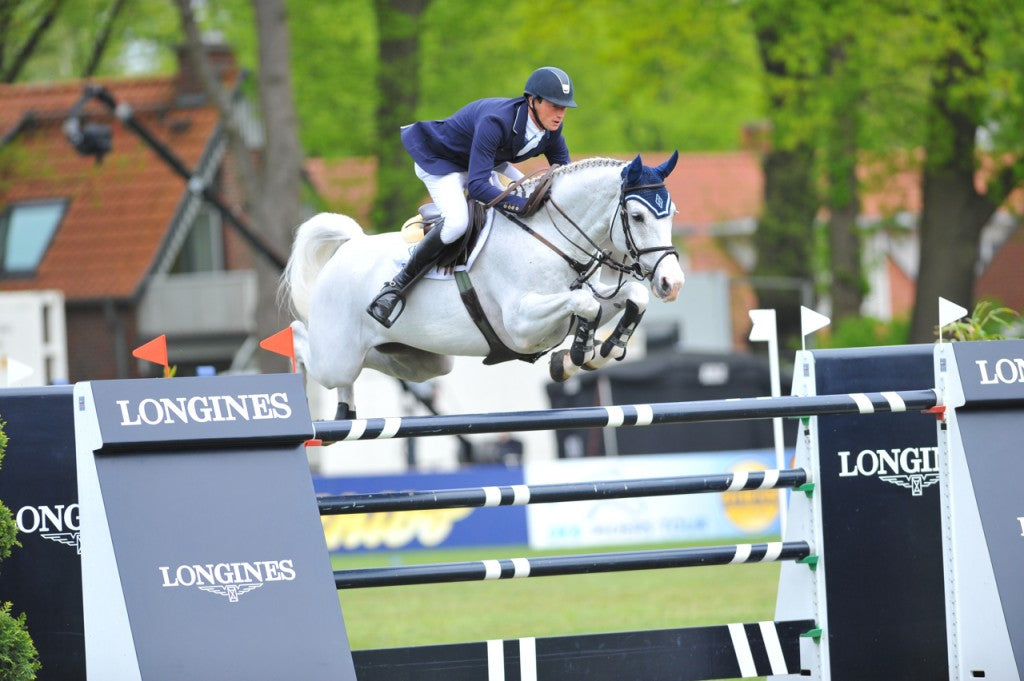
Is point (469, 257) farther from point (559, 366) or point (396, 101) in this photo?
point (396, 101)

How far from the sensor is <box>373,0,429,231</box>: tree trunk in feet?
67.4

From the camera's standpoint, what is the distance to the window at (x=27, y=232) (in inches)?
953

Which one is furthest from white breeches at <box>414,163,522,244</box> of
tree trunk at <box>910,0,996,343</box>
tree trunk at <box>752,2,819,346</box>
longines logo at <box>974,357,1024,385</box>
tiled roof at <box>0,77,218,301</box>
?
tiled roof at <box>0,77,218,301</box>

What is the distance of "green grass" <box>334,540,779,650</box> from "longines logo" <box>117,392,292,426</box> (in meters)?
3.15

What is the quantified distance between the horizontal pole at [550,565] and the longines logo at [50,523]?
86 centimetres

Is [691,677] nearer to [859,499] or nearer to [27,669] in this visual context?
[859,499]

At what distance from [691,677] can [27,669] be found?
2.22 metres

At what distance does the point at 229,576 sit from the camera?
4.00m

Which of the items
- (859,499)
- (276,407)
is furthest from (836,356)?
(276,407)

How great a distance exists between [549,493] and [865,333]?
11.8 m

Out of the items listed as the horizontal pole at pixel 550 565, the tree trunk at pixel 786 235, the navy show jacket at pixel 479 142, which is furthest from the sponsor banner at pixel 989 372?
the tree trunk at pixel 786 235

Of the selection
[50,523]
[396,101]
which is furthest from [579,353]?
[396,101]

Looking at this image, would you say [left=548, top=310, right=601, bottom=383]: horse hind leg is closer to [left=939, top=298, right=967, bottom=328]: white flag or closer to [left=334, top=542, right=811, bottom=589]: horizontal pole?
[left=334, top=542, right=811, bottom=589]: horizontal pole

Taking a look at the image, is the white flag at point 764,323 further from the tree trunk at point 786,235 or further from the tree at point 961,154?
the tree trunk at point 786,235
